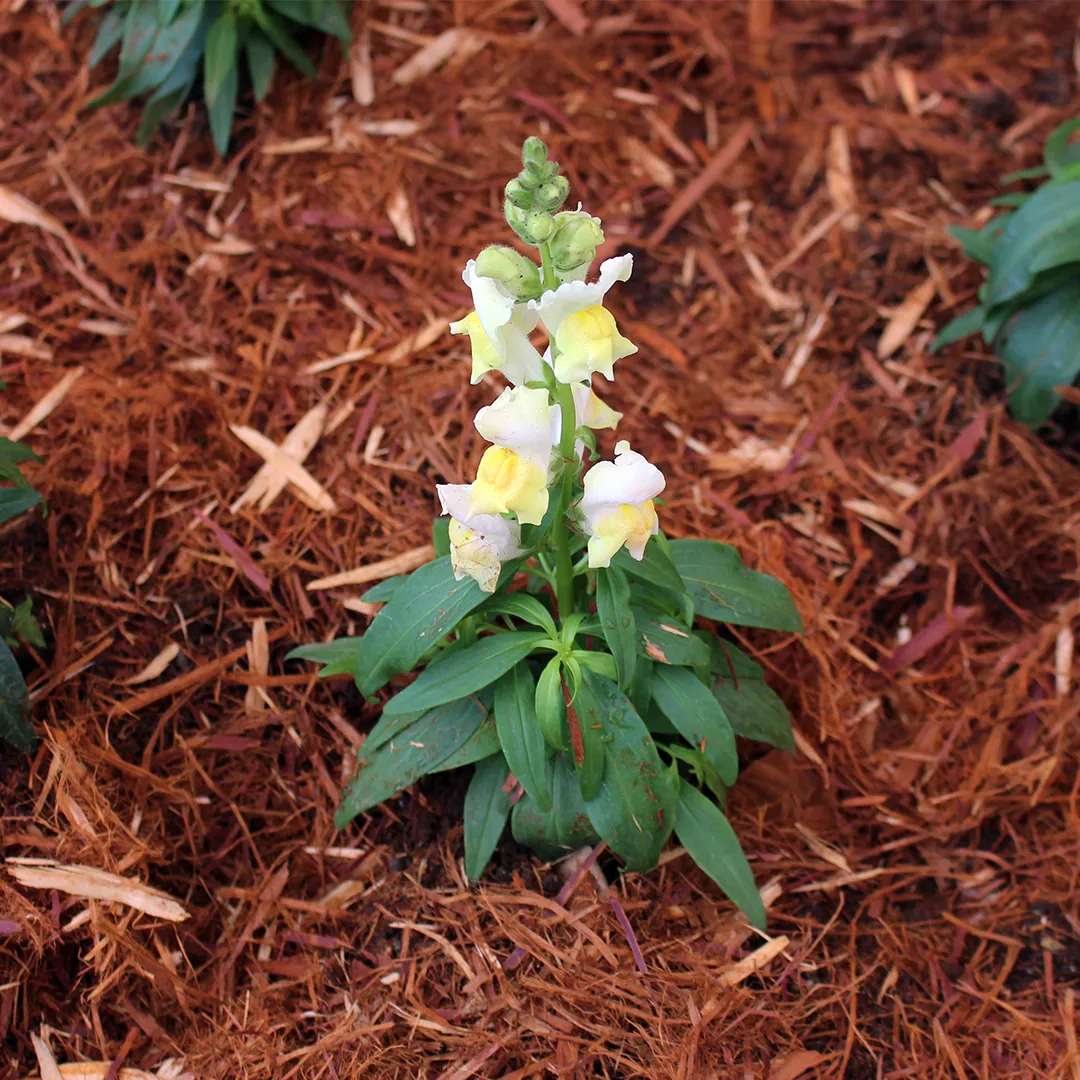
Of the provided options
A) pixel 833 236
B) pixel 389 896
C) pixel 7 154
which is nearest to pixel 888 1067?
pixel 389 896

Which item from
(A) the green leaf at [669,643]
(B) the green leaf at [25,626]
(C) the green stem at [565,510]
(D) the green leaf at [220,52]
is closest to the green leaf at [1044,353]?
(A) the green leaf at [669,643]

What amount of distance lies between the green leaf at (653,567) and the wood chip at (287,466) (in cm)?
118

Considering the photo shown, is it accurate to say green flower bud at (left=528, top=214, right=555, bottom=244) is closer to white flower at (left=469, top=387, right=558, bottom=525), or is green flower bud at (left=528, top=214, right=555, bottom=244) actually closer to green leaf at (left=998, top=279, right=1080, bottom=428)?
white flower at (left=469, top=387, right=558, bottom=525)

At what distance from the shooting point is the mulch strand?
7.70ft

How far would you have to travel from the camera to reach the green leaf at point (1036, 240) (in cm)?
303

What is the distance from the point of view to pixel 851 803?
9.01 feet

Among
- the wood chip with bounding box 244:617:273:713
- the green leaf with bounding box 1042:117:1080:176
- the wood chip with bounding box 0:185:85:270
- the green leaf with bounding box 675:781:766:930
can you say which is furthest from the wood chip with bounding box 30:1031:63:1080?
the green leaf with bounding box 1042:117:1080:176

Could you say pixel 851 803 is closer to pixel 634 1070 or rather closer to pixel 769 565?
pixel 769 565

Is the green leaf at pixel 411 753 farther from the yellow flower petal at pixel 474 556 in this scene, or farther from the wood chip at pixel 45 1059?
the wood chip at pixel 45 1059

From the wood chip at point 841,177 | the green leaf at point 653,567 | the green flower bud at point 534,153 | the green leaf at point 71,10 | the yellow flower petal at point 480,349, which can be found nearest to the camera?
the green flower bud at point 534,153

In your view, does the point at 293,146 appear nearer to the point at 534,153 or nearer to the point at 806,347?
the point at 806,347

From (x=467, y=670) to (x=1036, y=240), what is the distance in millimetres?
2178

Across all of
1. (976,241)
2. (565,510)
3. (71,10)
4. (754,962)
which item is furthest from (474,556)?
(71,10)

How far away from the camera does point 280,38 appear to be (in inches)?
141
